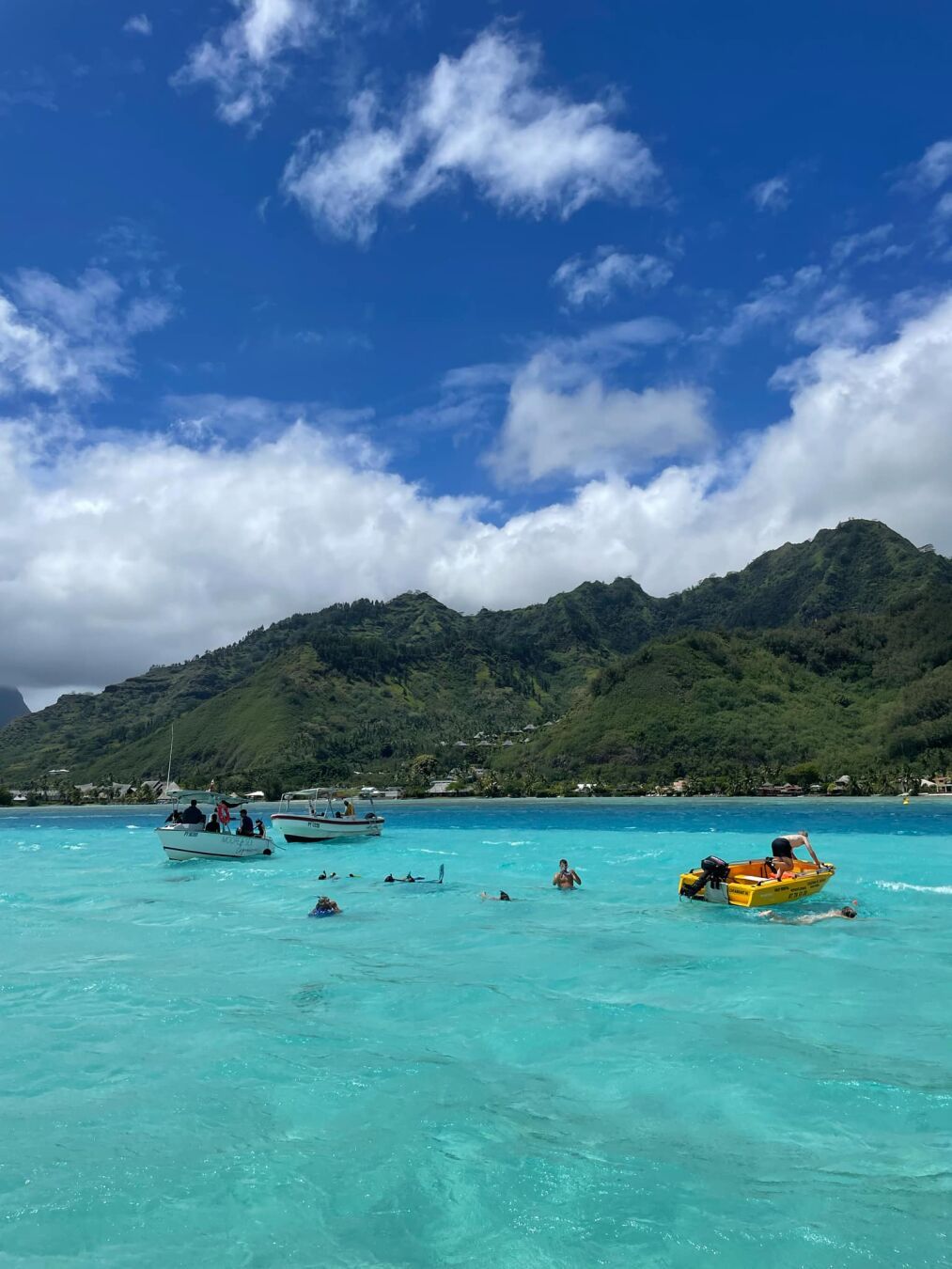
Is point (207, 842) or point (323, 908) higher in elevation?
point (207, 842)

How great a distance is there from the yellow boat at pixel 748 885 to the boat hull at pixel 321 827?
1535 inches

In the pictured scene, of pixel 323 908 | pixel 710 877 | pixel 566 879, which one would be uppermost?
pixel 710 877

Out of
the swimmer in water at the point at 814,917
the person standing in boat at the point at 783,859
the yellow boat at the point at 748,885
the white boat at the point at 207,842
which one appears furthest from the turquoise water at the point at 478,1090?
the white boat at the point at 207,842

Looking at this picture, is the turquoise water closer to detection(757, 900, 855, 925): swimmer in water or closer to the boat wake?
detection(757, 900, 855, 925): swimmer in water

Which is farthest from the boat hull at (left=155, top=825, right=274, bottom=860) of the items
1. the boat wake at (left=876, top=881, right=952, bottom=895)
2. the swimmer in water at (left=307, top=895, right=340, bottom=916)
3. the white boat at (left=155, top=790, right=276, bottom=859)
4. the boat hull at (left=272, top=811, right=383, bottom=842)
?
the boat wake at (left=876, top=881, right=952, bottom=895)

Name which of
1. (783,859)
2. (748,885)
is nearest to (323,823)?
(783,859)

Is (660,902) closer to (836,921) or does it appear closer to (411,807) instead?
(836,921)

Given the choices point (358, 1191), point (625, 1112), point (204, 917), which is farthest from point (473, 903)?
point (358, 1191)

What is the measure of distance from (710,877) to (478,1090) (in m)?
18.1

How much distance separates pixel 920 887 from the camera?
117 ft

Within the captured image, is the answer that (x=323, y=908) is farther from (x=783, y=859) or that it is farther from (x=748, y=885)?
(x=783, y=859)

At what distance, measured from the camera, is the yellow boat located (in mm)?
27812

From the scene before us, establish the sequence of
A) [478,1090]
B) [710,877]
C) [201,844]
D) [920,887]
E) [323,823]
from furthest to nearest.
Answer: [323,823], [201,844], [920,887], [710,877], [478,1090]

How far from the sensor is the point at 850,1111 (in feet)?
38.8
